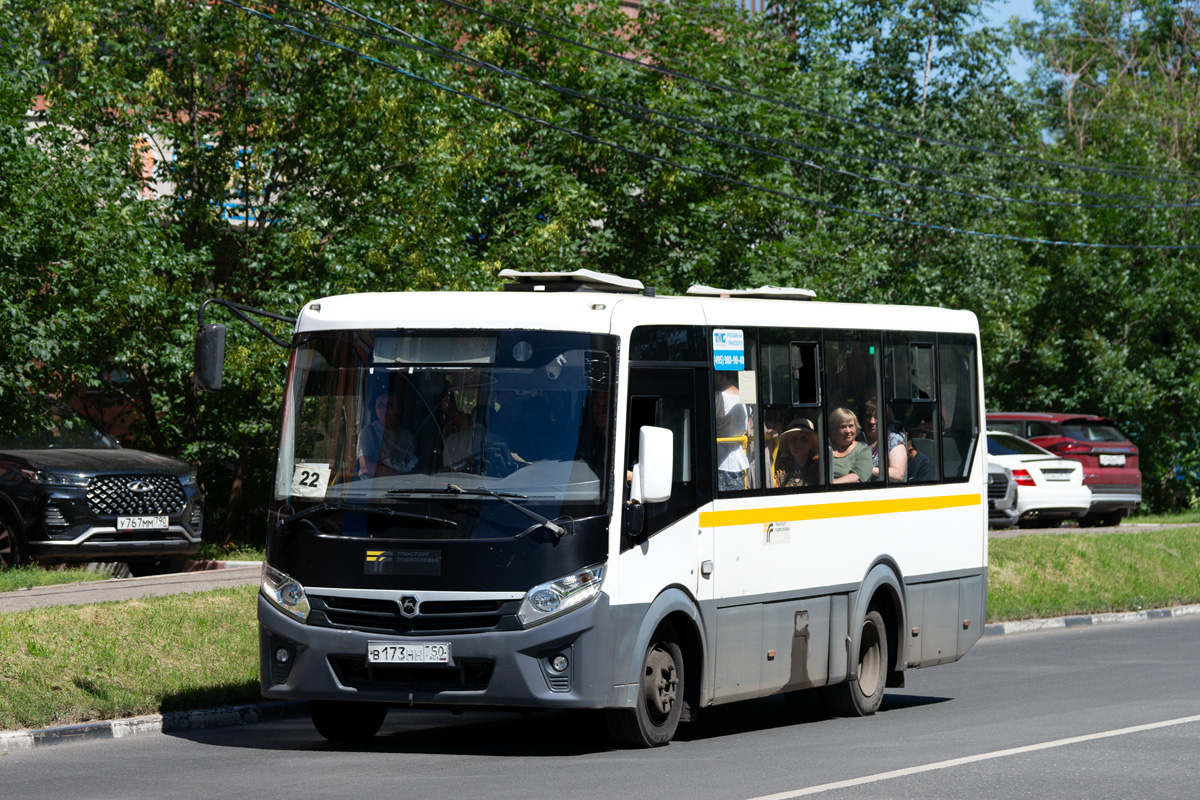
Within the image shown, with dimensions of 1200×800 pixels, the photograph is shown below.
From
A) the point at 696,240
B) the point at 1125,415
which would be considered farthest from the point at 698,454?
the point at 1125,415

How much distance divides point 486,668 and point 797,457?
312 cm

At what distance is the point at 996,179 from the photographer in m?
41.2

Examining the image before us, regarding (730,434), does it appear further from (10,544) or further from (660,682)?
(10,544)

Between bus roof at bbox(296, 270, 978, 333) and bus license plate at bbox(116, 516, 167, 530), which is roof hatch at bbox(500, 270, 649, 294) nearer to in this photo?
bus roof at bbox(296, 270, 978, 333)

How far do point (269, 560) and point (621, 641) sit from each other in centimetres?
218

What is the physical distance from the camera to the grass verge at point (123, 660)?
11016 mm

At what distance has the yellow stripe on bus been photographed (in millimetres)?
10900

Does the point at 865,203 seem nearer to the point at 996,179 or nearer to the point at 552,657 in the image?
the point at 996,179

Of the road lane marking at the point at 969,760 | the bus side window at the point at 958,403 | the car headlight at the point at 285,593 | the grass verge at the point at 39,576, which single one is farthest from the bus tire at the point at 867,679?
the grass verge at the point at 39,576

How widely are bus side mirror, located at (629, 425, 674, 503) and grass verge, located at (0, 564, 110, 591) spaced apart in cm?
816

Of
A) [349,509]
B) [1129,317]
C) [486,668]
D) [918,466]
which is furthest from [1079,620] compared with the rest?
[1129,317]

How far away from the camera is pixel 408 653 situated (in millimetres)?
9633

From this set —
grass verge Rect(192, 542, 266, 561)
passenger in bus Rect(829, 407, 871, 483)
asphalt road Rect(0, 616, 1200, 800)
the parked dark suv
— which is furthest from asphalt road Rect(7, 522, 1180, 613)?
passenger in bus Rect(829, 407, 871, 483)

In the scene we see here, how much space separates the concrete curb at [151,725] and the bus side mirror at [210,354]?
2289 millimetres
